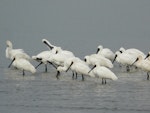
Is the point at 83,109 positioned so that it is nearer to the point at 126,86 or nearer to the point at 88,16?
the point at 126,86

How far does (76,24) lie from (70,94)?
18691mm

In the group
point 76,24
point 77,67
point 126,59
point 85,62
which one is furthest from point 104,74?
point 76,24

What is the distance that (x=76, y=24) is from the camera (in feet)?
108

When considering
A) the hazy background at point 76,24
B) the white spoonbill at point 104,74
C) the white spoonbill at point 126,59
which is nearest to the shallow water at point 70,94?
the white spoonbill at point 104,74

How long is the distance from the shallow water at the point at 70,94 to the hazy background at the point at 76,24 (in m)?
4.47

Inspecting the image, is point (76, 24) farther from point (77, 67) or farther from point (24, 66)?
point (77, 67)

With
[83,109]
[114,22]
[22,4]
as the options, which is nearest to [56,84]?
[83,109]

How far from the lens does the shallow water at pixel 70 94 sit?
12.7 meters

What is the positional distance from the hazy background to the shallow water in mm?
4468

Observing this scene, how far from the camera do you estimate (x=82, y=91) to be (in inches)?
590

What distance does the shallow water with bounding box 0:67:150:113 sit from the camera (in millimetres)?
12703

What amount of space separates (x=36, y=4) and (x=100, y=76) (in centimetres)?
2579

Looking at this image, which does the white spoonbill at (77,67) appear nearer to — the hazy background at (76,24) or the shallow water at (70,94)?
the shallow water at (70,94)

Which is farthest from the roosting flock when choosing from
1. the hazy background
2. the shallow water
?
the hazy background
